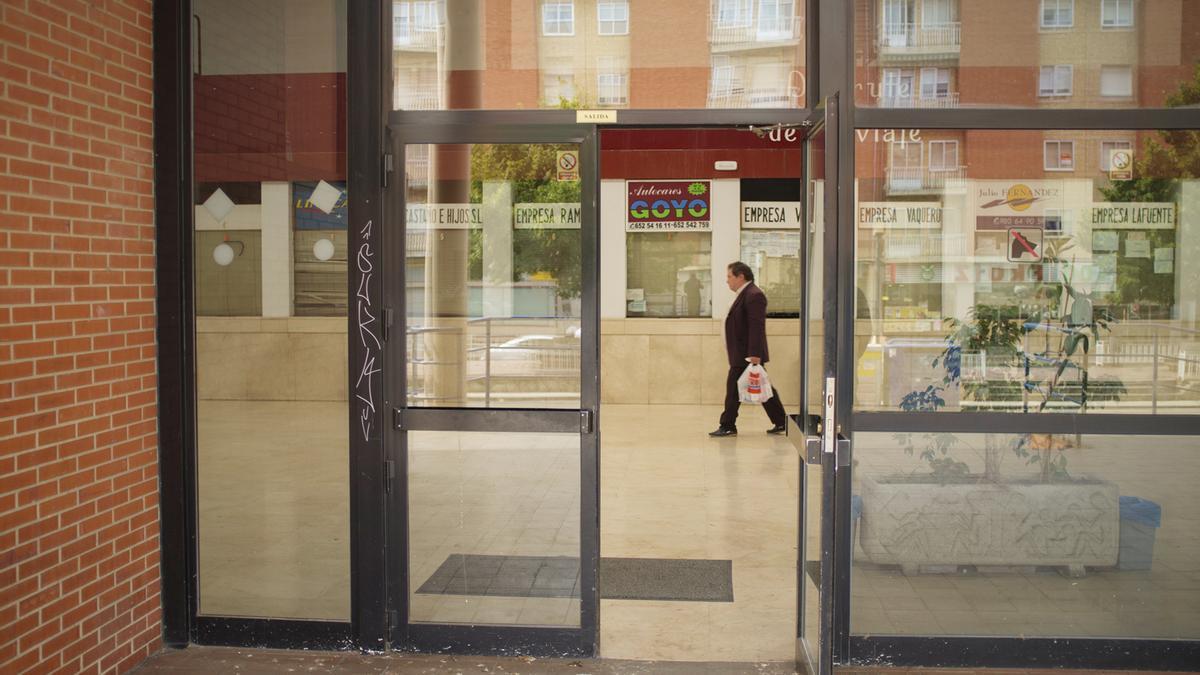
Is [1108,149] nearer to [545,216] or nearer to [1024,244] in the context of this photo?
[1024,244]

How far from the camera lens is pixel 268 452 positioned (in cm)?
448

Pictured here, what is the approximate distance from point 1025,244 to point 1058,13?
3.12 feet

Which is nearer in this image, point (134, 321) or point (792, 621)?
point (134, 321)

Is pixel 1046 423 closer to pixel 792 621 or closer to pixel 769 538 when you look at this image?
pixel 792 621

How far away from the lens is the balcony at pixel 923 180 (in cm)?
420

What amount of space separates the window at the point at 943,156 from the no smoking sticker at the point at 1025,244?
38 cm

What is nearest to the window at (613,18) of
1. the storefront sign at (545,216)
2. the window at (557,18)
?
the window at (557,18)

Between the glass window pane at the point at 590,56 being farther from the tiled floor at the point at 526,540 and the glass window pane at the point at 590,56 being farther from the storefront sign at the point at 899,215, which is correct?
the tiled floor at the point at 526,540

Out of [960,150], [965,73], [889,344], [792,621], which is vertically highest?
[965,73]

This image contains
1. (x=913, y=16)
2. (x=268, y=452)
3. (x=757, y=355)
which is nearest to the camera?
(x=913, y=16)

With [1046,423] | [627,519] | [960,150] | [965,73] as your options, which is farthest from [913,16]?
[627,519]

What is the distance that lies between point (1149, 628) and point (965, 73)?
2.47 m

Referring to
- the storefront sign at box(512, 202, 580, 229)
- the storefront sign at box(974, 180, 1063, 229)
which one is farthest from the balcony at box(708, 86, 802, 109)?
the storefront sign at box(974, 180, 1063, 229)

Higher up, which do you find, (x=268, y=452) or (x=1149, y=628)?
(x=268, y=452)
